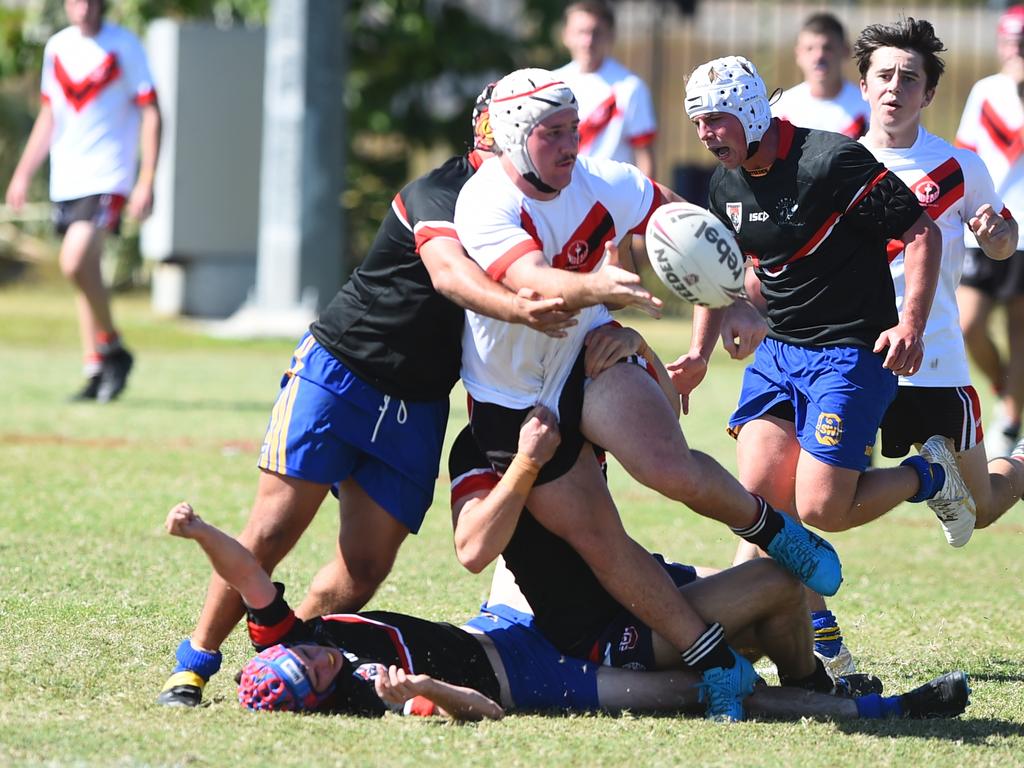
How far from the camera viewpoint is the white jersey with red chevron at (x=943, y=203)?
6.17 metres

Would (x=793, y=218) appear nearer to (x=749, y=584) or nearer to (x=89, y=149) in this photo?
(x=749, y=584)

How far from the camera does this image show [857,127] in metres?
9.26

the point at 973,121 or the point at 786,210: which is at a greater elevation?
the point at 973,121

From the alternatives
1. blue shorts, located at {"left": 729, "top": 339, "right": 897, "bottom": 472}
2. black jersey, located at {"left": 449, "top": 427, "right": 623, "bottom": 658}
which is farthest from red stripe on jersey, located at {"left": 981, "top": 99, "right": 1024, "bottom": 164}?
black jersey, located at {"left": 449, "top": 427, "right": 623, "bottom": 658}

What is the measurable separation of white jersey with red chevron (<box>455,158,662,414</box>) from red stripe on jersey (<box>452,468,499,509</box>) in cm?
23

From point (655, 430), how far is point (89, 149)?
767 centimetres

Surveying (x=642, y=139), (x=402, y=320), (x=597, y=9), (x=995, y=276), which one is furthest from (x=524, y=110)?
(x=642, y=139)

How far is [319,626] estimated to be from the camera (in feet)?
16.4

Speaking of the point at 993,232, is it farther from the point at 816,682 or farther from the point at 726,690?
the point at 726,690

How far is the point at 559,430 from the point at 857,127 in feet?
16.4

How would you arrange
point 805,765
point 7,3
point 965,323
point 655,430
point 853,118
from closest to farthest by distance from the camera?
point 805,765 → point 655,430 → point 853,118 → point 965,323 → point 7,3

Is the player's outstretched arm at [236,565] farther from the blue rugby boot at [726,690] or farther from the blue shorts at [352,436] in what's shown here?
the blue rugby boot at [726,690]

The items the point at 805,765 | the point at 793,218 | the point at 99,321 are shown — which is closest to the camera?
the point at 805,765

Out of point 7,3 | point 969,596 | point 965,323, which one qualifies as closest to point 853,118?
point 965,323
